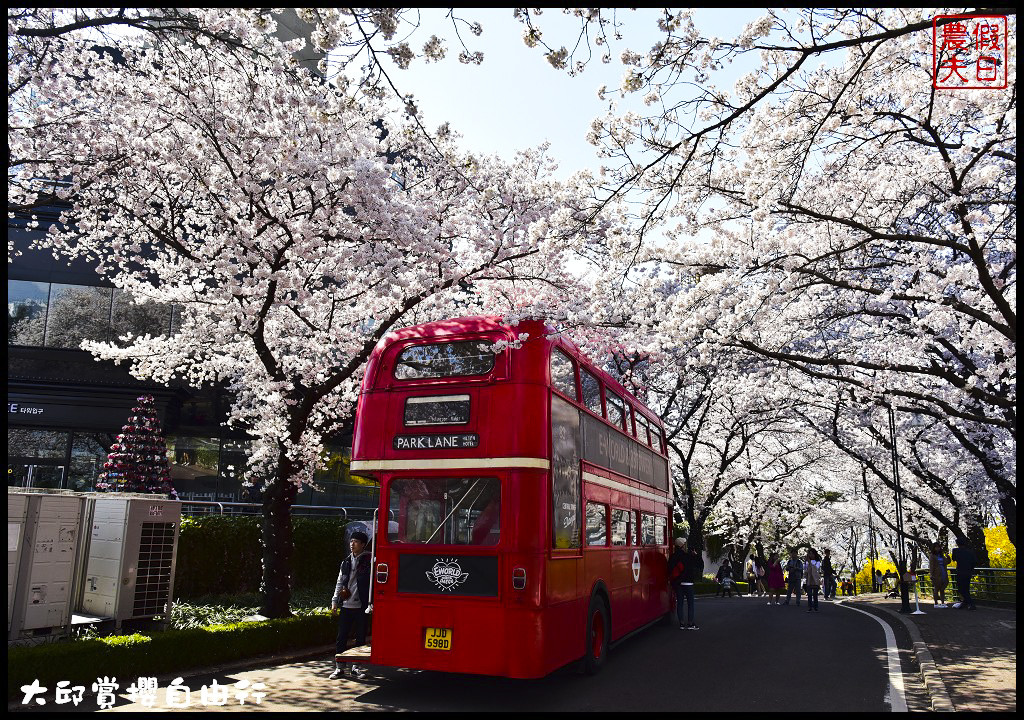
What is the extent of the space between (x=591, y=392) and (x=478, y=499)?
2779 mm

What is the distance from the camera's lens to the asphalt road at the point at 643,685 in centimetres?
786

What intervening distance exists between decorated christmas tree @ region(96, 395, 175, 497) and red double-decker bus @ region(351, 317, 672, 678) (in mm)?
13540

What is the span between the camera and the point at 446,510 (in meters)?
8.41

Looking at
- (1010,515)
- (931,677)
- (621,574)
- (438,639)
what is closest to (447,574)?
(438,639)

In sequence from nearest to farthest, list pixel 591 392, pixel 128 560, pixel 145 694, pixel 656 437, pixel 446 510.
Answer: pixel 145 694 < pixel 446 510 < pixel 128 560 < pixel 591 392 < pixel 656 437

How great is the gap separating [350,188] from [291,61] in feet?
13.8

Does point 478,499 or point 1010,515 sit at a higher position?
point 1010,515

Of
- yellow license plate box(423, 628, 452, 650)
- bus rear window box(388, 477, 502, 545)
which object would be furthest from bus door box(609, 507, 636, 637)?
yellow license plate box(423, 628, 452, 650)

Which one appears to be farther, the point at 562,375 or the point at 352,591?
the point at 352,591

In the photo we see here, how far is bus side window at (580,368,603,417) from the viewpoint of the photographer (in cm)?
995

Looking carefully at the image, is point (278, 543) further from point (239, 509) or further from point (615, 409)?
point (239, 509)

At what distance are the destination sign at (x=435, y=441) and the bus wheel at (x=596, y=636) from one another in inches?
123

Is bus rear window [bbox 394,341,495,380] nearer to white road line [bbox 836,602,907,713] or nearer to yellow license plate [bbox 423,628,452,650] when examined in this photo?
yellow license plate [bbox 423,628,452,650]

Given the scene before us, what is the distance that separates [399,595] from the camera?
8445 mm
